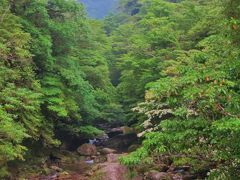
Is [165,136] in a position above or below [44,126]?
below

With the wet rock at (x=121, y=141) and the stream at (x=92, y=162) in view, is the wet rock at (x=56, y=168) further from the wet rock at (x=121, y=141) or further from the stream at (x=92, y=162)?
the wet rock at (x=121, y=141)

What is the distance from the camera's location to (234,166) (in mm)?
8609

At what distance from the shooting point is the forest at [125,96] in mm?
8359

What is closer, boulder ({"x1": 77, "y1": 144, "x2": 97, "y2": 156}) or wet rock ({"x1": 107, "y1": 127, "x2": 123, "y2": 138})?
boulder ({"x1": 77, "y1": 144, "x2": 97, "y2": 156})

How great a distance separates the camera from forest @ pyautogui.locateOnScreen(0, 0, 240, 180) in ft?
27.4

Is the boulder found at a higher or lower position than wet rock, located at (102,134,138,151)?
Answer: lower

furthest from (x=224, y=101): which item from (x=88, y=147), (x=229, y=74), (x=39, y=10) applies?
(x=88, y=147)

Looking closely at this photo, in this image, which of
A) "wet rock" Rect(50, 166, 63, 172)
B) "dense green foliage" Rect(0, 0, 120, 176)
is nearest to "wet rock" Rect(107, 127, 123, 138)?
"dense green foliage" Rect(0, 0, 120, 176)

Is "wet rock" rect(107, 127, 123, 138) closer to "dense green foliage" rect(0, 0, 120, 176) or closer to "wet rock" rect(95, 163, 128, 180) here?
"dense green foliage" rect(0, 0, 120, 176)

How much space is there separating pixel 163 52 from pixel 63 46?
6938mm

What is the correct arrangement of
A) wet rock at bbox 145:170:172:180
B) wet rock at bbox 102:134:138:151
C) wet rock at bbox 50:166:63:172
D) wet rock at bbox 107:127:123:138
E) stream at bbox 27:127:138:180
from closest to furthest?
wet rock at bbox 145:170:172:180
stream at bbox 27:127:138:180
wet rock at bbox 50:166:63:172
wet rock at bbox 102:134:138:151
wet rock at bbox 107:127:123:138

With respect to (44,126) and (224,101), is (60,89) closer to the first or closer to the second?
(44,126)

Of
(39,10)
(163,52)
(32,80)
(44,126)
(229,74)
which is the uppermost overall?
(39,10)

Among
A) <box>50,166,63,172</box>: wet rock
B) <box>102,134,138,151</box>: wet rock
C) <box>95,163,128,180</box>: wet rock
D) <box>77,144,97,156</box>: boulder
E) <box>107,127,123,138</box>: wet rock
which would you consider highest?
<box>107,127,123,138</box>: wet rock
